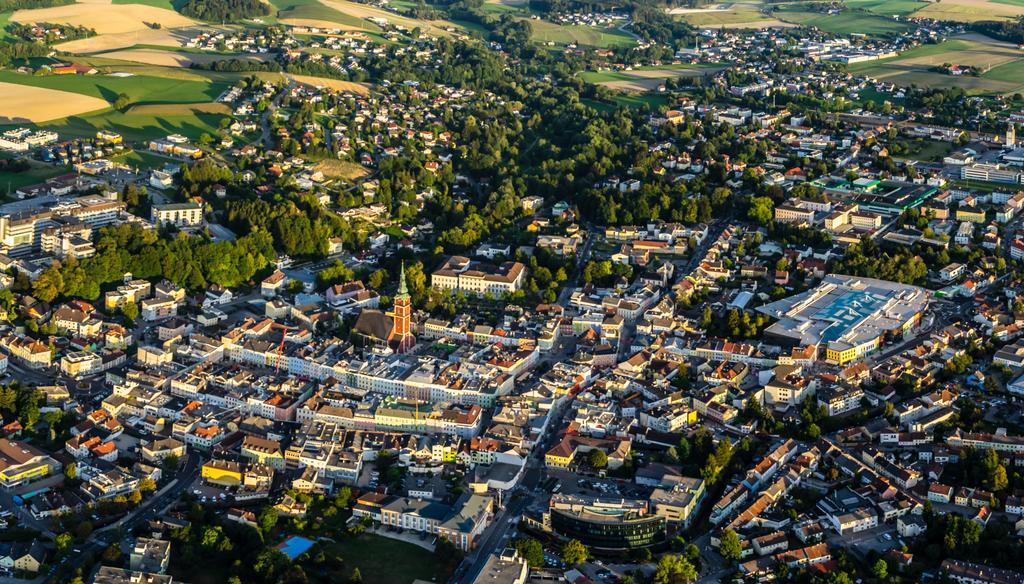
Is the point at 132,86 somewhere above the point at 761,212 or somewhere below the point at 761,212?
above

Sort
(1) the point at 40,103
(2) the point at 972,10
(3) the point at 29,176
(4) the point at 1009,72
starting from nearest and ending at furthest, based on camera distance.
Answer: (3) the point at 29,176
(1) the point at 40,103
(4) the point at 1009,72
(2) the point at 972,10

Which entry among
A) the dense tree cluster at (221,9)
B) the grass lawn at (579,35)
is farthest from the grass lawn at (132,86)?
the grass lawn at (579,35)

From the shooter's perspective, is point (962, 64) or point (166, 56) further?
point (962, 64)

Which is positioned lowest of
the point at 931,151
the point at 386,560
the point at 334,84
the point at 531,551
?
the point at 386,560

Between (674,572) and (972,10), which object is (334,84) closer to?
(674,572)

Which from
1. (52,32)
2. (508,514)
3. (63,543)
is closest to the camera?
(63,543)

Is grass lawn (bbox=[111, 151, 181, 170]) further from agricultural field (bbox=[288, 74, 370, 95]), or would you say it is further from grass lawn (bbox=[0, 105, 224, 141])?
agricultural field (bbox=[288, 74, 370, 95])

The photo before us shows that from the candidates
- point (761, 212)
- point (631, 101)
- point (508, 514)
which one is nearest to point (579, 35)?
point (631, 101)

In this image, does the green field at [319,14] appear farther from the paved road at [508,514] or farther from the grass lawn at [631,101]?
the paved road at [508,514]

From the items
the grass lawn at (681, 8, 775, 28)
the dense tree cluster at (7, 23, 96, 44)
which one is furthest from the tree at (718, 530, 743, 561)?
Answer: the grass lawn at (681, 8, 775, 28)
